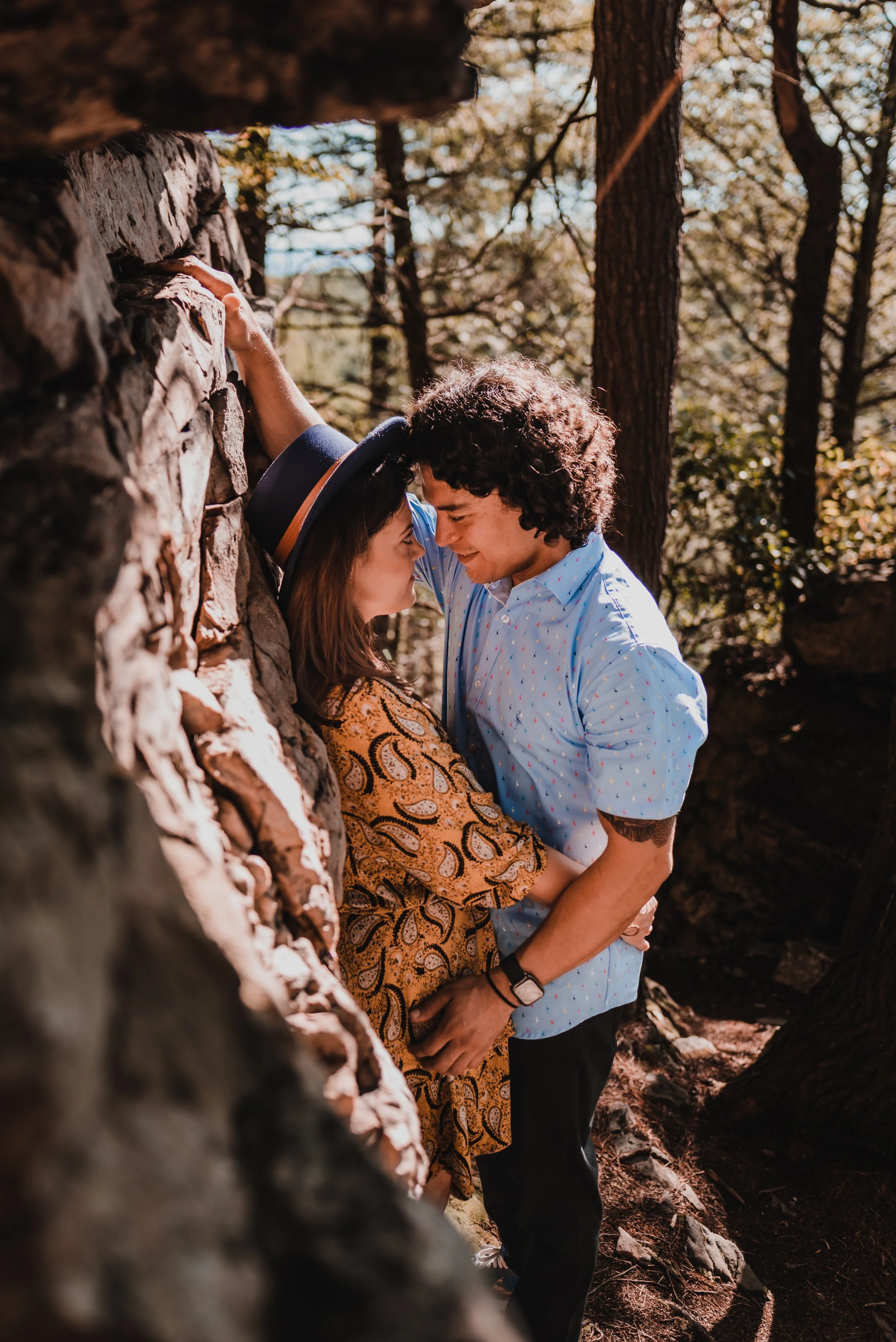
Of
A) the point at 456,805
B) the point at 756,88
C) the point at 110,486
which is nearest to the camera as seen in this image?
the point at 110,486

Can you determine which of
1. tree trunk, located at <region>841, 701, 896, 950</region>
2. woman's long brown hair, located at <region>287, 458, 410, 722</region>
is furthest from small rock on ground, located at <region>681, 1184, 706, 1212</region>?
woman's long brown hair, located at <region>287, 458, 410, 722</region>

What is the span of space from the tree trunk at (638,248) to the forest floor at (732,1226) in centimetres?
273

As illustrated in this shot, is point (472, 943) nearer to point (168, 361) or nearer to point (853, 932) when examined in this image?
point (168, 361)

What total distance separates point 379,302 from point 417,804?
22.0 ft

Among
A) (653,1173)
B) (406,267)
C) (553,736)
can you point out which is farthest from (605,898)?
(406,267)

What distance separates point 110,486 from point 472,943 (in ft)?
5.53

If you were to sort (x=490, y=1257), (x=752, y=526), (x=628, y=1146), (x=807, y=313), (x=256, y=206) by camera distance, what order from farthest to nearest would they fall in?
(x=807, y=313) < (x=752, y=526) < (x=256, y=206) < (x=628, y=1146) < (x=490, y=1257)

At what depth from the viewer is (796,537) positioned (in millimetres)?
7277

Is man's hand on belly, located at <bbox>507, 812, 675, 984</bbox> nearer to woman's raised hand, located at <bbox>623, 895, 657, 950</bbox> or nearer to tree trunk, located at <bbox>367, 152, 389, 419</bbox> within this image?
woman's raised hand, located at <bbox>623, 895, 657, 950</bbox>

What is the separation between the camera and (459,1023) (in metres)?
2.29

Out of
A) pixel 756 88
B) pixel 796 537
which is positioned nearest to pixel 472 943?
pixel 796 537

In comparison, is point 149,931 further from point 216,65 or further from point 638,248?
point 638,248

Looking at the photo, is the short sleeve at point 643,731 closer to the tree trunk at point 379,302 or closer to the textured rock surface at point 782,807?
the tree trunk at point 379,302

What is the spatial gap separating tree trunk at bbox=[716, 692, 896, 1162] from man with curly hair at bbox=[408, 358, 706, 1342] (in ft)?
5.36
